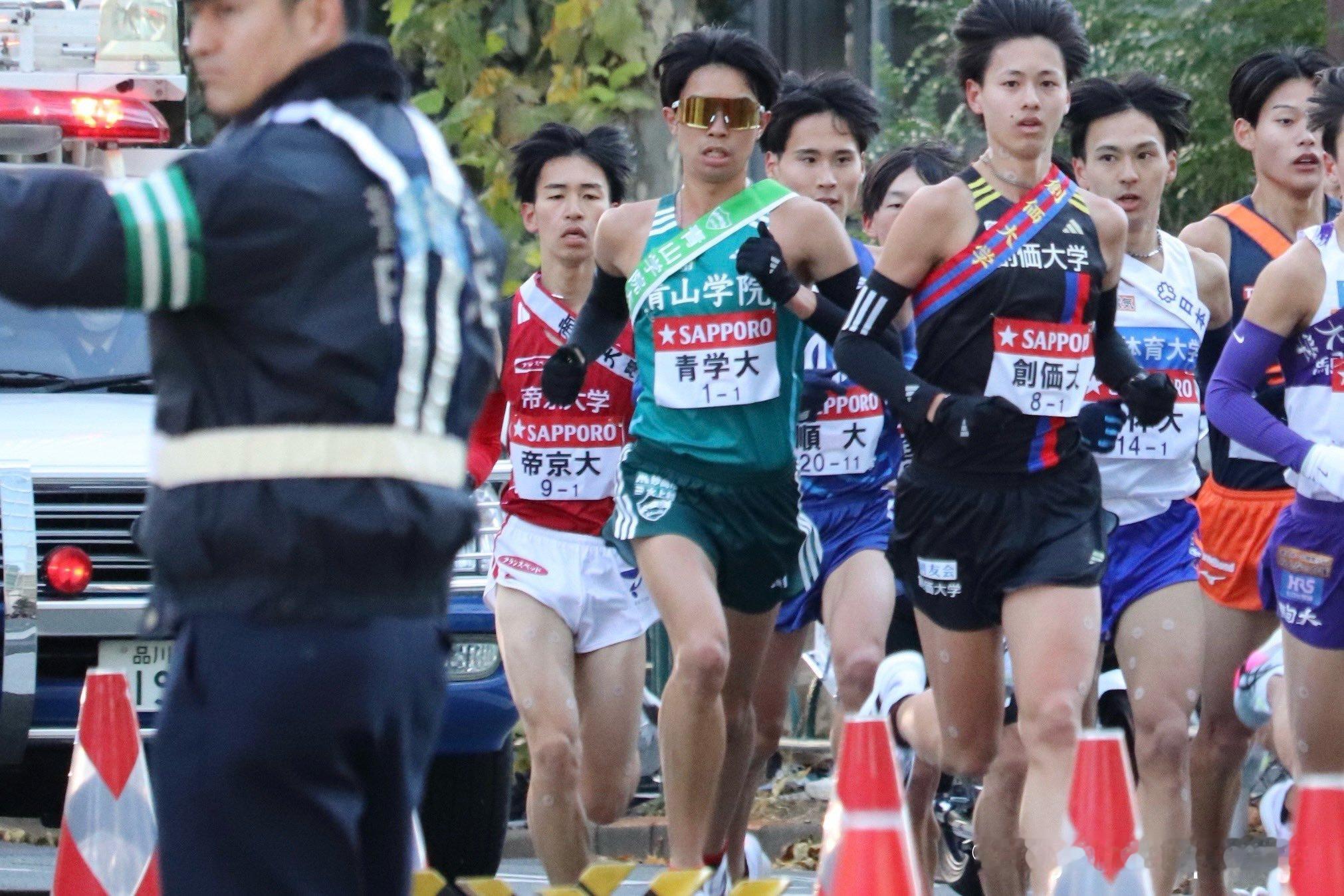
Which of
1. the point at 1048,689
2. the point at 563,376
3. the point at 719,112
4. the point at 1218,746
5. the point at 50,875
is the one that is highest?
the point at 719,112

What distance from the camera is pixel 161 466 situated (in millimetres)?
3441

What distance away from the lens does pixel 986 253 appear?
21.8 ft

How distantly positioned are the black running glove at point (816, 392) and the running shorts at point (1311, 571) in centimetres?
179

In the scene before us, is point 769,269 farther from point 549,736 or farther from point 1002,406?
point 549,736

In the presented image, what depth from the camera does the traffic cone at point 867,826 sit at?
15.1ft

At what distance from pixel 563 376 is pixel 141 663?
1595 millimetres

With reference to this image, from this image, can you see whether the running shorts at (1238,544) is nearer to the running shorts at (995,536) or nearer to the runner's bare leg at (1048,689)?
the running shorts at (995,536)

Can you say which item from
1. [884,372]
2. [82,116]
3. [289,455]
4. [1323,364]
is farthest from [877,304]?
[289,455]

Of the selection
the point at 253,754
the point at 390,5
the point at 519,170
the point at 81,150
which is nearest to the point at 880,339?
the point at 519,170

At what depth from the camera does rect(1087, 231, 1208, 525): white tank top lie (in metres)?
7.71

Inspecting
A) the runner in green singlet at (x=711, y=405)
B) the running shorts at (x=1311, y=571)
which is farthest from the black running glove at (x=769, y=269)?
the running shorts at (x=1311, y=571)

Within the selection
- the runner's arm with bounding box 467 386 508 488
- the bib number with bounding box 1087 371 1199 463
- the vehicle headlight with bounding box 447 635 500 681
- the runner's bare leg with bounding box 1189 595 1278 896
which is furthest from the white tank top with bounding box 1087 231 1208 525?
the vehicle headlight with bounding box 447 635 500 681

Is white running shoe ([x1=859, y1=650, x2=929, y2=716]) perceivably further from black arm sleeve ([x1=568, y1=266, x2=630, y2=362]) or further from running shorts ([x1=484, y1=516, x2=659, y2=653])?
black arm sleeve ([x1=568, y1=266, x2=630, y2=362])

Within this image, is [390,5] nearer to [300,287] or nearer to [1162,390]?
[1162,390]
